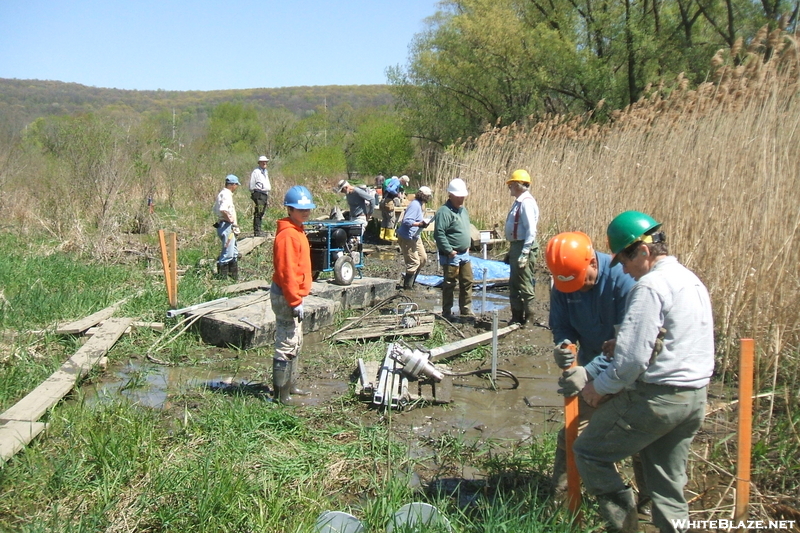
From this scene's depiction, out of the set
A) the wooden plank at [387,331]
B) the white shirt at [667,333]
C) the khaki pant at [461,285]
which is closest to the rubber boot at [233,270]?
the wooden plank at [387,331]

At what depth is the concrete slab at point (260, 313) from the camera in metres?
7.38

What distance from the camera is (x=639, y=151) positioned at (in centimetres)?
871

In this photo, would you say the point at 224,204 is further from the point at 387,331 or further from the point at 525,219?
the point at 525,219

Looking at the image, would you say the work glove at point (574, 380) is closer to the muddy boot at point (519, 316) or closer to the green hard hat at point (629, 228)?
the green hard hat at point (629, 228)

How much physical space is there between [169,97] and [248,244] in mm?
118480

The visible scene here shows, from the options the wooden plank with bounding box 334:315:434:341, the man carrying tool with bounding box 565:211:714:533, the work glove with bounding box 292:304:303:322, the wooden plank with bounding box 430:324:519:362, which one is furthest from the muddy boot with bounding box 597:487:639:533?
the wooden plank with bounding box 334:315:434:341

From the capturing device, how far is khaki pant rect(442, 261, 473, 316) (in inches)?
342

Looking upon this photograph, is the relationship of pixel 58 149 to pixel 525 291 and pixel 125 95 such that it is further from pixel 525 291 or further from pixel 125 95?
pixel 125 95

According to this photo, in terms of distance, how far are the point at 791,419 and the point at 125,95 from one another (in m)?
120

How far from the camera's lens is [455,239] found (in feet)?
28.1

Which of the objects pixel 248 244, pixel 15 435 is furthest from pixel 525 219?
pixel 248 244

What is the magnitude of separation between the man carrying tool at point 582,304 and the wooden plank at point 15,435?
128 inches

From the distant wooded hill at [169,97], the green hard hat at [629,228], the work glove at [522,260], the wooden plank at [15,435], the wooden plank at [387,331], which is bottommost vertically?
the wooden plank at [387,331]

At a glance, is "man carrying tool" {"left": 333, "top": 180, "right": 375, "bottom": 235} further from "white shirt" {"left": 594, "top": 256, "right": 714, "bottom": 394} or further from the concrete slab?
"white shirt" {"left": 594, "top": 256, "right": 714, "bottom": 394}
